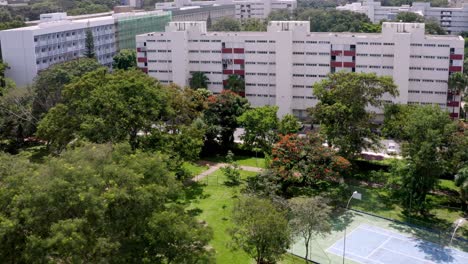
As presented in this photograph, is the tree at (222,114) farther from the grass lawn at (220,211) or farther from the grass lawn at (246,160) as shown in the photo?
the grass lawn at (220,211)

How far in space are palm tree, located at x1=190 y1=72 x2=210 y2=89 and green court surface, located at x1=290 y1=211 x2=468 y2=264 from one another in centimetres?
3144

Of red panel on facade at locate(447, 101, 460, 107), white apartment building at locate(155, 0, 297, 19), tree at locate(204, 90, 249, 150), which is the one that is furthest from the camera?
white apartment building at locate(155, 0, 297, 19)

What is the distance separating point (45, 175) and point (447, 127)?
81.5 feet

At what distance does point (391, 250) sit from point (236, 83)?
34059mm

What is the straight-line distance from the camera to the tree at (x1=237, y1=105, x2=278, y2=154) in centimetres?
4400

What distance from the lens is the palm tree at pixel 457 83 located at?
55031 millimetres

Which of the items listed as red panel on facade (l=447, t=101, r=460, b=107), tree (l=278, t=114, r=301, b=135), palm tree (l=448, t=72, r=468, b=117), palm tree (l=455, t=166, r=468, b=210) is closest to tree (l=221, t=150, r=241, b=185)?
tree (l=278, t=114, r=301, b=135)

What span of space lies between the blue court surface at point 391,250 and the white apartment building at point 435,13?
3738 inches

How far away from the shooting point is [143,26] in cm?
8900

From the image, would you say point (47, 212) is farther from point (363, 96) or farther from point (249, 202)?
point (363, 96)

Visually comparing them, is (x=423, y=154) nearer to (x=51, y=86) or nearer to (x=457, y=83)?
(x=457, y=83)

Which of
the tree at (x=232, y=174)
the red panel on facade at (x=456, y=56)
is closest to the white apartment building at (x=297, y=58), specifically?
the red panel on facade at (x=456, y=56)

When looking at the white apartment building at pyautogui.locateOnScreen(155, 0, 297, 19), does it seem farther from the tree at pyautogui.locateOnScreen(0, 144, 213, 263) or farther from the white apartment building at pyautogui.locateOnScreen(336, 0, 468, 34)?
the tree at pyautogui.locateOnScreen(0, 144, 213, 263)

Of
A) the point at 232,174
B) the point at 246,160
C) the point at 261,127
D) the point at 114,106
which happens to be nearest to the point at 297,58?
the point at 246,160
